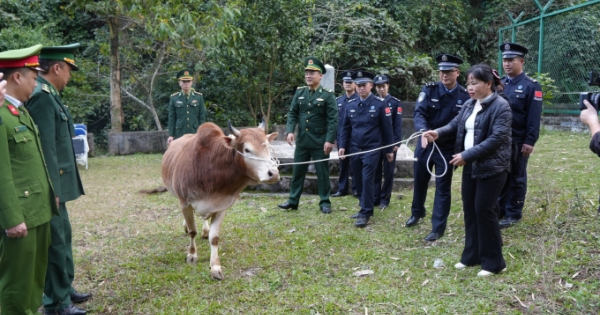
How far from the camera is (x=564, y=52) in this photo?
1078 centimetres

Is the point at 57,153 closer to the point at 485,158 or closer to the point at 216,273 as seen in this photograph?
the point at 216,273

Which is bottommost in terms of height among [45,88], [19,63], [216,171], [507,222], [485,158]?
[507,222]

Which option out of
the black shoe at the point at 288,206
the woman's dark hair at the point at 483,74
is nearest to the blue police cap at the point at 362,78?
the black shoe at the point at 288,206

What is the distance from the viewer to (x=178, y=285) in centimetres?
459

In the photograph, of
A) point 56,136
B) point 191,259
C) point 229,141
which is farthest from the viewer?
point 191,259

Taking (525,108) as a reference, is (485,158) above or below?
below

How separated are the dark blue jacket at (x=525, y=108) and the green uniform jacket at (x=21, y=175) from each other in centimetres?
464

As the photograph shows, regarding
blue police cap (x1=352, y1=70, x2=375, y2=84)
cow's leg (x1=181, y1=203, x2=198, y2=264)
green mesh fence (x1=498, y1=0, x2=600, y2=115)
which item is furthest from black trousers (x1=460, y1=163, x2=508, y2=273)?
green mesh fence (x1=498, y1=0, x2=600, y2=115)

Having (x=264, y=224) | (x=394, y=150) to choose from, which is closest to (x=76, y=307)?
(x=264, y=224)

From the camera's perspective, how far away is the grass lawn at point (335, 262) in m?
4.02

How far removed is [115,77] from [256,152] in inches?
404

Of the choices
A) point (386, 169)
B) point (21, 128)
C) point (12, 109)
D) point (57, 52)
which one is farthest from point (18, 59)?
A: point (386, 169)

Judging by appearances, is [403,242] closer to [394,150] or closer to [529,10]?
[394,150]

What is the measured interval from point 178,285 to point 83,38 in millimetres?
13848
